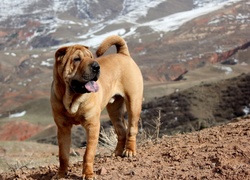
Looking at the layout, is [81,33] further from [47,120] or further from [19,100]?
[47,120]

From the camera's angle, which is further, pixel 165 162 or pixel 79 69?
pixel 165 162

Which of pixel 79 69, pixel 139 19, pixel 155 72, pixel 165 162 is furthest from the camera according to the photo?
pixel 139 19

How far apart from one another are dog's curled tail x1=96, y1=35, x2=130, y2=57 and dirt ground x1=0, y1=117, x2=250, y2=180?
4.98 feet

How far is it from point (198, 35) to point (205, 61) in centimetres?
3044

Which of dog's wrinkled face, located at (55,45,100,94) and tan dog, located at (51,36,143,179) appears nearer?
dog's wrinkled face, located at (55,45,100,94)

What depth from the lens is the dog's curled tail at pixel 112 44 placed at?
23.0 ft

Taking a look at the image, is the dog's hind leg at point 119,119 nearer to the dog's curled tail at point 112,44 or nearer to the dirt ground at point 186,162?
the dirt ground at point 186,162

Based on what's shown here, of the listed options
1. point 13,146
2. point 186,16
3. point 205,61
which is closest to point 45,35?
point 186,16

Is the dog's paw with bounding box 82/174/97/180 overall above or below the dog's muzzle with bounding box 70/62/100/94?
below

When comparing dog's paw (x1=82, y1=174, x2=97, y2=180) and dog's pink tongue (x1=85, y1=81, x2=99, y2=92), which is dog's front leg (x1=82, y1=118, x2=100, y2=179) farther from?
dog's pink tongue (x1=85, y1=81, x2=99, y2=92)

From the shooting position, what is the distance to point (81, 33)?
7037 inches

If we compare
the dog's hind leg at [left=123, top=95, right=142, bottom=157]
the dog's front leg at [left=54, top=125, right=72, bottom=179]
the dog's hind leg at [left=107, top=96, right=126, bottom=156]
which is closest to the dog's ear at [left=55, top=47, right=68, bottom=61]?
the dog's front leg at [left=54, top=125, right=72, bottom=179]

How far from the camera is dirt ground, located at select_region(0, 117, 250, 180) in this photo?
5602 millimetres

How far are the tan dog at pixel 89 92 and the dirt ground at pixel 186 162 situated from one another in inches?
13.2
